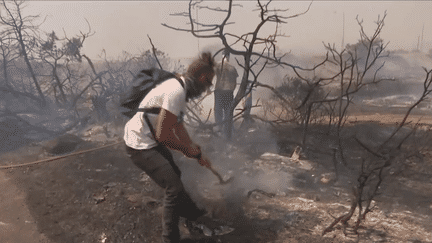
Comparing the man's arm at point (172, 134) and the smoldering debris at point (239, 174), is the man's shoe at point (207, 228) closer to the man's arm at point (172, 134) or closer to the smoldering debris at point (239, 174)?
the smoldering debris at point (239, 174)

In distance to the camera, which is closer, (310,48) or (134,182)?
(134,182)

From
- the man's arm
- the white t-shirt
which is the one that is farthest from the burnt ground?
the white t-shirt

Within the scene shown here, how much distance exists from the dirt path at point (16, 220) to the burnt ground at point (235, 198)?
0.04ft

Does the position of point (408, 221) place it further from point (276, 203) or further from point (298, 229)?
point (276, 203)

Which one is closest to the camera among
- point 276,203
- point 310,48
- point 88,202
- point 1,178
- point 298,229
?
point 298,229

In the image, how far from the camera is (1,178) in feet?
13.0

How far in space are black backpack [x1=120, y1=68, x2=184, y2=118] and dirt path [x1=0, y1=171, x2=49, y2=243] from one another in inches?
62.5

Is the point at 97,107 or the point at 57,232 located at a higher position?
the point at 97,107

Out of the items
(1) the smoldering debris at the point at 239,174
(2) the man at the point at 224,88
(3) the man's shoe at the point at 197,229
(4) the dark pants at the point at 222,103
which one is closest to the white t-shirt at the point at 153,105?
(3) the man's shoe at the point at 197,229

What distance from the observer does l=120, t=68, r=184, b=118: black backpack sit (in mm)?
2107

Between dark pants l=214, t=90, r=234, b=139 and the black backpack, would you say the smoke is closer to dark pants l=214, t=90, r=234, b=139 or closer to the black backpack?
dark pants l=214, t=90, r=234, b=139

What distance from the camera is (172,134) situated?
200 cm

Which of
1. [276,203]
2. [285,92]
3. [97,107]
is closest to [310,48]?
[285,92]

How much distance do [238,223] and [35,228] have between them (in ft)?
6.90
